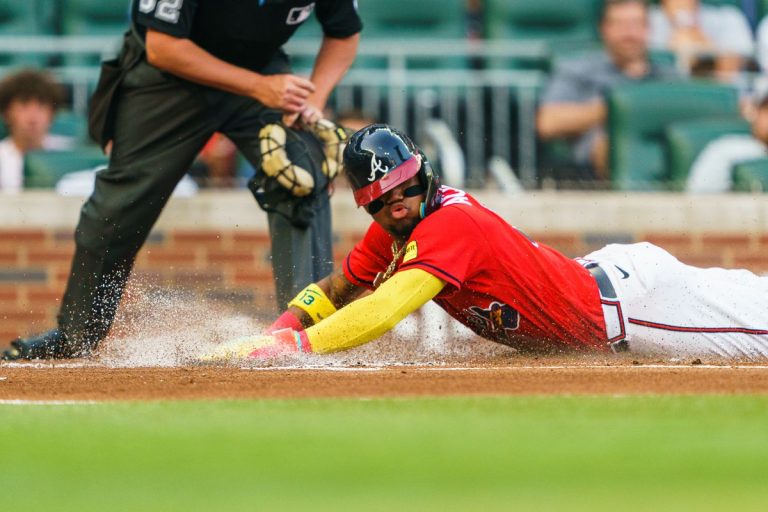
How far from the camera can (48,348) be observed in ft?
20.3

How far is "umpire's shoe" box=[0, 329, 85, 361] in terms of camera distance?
6148 mm

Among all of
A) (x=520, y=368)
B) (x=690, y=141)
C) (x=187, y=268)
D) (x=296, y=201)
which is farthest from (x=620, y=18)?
(x=520, y=368)

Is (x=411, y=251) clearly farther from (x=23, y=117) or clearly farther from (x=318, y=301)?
(x=23, y=117)

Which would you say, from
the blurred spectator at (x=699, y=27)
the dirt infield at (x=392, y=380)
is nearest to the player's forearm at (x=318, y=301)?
the dirt infield at (x=392, y=380)

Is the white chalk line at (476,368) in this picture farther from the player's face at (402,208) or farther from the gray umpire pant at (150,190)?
the gray umpire pant at (150,190)

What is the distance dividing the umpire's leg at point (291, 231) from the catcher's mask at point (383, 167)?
101cm

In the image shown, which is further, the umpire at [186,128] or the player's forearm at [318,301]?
the umpire at [186,128]

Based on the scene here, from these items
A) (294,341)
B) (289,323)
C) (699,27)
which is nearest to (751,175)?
(699,27)

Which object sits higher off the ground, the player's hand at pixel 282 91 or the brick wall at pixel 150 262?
the player's hand at pixel 282 91

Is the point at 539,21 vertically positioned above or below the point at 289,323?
above

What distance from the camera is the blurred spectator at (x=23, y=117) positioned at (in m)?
8.88

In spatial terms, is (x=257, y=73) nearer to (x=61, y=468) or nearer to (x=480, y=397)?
(x=480, y=397)

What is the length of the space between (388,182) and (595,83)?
4740 mm

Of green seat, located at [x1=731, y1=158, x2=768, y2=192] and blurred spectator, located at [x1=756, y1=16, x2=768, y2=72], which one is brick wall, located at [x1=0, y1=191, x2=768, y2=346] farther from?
blurred spectator, located at [x1=756, y1=16, x2=768, y2=72]
